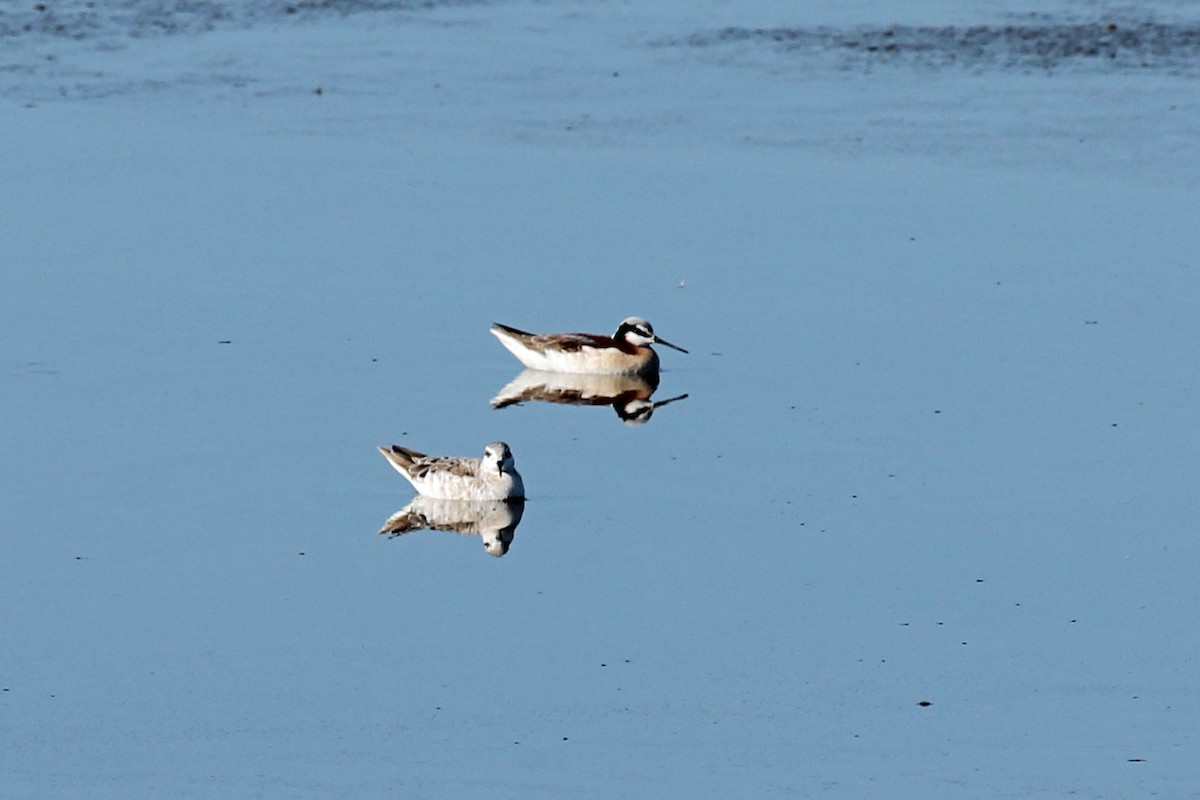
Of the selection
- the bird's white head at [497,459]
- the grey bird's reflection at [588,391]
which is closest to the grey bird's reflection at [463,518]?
the bird's white head at [497,459]

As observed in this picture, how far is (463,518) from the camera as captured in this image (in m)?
11.2

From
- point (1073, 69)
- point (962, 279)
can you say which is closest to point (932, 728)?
point (962, 279)

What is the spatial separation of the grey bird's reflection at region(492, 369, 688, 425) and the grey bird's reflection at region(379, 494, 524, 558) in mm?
1951

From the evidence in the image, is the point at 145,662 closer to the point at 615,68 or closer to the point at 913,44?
the point at 615,68

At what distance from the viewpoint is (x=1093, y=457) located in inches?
449

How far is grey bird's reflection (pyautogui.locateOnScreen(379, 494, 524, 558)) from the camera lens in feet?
35.4

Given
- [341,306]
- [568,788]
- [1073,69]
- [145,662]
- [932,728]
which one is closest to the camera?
[568,788]

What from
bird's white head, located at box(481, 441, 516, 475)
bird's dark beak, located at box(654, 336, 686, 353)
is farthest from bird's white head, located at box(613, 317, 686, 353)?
bird's white head, located at box(481, 441, 516, 475)

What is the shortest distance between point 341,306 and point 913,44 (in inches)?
366

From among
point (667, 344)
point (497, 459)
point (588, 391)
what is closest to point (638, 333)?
point (667, 344)

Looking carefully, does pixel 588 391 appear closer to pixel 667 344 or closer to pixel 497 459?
pixel 667 344

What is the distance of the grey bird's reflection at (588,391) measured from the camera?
44.1 feet

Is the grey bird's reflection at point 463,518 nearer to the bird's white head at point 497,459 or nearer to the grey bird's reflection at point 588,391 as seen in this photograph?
the bird's white head at point 497,459

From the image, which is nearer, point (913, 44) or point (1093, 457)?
point (1093, 457)
